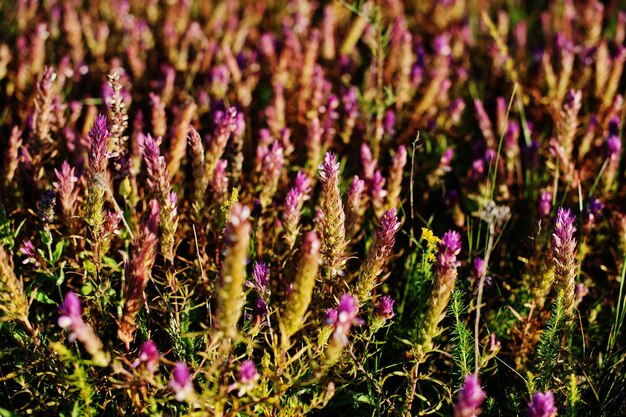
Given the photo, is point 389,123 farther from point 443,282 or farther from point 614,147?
point 443,282

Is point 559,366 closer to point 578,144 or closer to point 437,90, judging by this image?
point 578,144

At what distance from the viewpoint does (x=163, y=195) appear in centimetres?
219

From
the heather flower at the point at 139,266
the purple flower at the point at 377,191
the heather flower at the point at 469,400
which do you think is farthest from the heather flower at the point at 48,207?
the heather flower at the point at 469,400

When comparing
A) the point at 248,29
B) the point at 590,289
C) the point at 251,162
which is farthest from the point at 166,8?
the point at 590,289

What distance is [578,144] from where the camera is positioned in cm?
363

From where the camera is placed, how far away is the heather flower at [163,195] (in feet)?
7.15

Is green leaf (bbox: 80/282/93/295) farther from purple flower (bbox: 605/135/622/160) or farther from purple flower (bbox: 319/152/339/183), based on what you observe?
purple flower (bbox: 605/135/622/160)

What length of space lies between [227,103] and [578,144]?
2090mm

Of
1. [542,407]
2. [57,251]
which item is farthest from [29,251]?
[542,407]

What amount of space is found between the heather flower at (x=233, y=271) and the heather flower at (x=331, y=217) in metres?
0.49

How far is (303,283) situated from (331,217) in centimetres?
43

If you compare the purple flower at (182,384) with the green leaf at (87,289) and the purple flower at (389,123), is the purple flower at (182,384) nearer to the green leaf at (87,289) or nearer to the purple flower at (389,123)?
the green leaf at (87,289)

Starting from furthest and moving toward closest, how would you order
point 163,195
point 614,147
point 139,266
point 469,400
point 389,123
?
point 389,123 → point 614,147 → point 163,195 → point 139,266 → point 469,400

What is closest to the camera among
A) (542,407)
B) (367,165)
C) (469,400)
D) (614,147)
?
(469,400)
